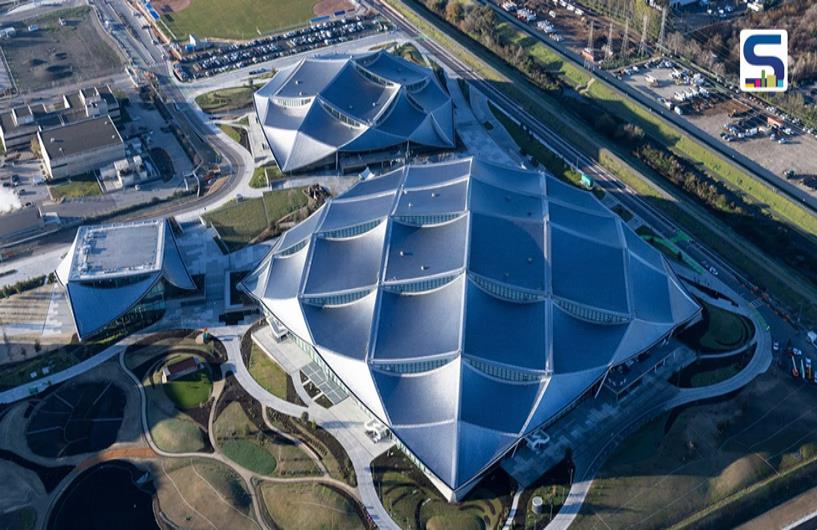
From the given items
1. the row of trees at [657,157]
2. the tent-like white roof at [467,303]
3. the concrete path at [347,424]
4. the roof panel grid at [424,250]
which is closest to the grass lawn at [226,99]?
the tent-like white roof at [467,303]

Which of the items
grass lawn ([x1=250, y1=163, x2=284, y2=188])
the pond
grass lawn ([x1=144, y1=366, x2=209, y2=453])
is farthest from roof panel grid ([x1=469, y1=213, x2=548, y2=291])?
grass lawn ([x1=250, y1=163, x2=284, y2=188])

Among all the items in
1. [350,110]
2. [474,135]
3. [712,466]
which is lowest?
[712,466]

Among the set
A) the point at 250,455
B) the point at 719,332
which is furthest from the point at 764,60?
the point at 250,455

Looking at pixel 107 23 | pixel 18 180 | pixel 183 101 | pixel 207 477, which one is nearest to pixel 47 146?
pixel 18 180

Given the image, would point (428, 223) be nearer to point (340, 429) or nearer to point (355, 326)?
point (355, 326)

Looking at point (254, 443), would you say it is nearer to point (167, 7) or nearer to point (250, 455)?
point (250, 455)

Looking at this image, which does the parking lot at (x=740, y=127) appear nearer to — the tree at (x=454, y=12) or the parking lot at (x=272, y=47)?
the tree at (x=454, y=12)
